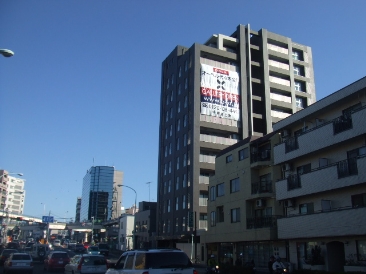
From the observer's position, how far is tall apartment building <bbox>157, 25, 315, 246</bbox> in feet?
196

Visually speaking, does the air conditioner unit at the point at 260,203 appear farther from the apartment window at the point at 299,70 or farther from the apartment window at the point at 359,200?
the apartment window at the point at 299,70

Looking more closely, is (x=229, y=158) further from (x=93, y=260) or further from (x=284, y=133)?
(x=93, y=260)

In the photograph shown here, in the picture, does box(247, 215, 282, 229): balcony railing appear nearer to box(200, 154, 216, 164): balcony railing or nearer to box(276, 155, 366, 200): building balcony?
box(276, 155, 366, 200): building balcony

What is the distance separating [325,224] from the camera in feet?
85.6

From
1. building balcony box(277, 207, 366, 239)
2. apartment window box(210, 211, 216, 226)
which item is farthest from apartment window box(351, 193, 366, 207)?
apartment window box(210, 211, 216, 226)

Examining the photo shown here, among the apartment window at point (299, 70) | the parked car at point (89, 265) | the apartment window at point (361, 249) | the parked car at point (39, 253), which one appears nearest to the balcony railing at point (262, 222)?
the apartment window at point (361, 249)

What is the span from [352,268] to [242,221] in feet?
44.9

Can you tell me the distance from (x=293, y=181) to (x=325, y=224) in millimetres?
4869

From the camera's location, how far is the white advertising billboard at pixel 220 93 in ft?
202

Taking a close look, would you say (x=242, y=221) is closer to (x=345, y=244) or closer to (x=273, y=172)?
(x=273, y=172)

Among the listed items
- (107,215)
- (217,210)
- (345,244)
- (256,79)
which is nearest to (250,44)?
(256,79)

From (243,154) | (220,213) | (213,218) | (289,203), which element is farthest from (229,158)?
(289,203)

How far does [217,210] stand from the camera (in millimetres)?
42406

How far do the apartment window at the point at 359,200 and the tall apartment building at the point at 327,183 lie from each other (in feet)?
0.21
